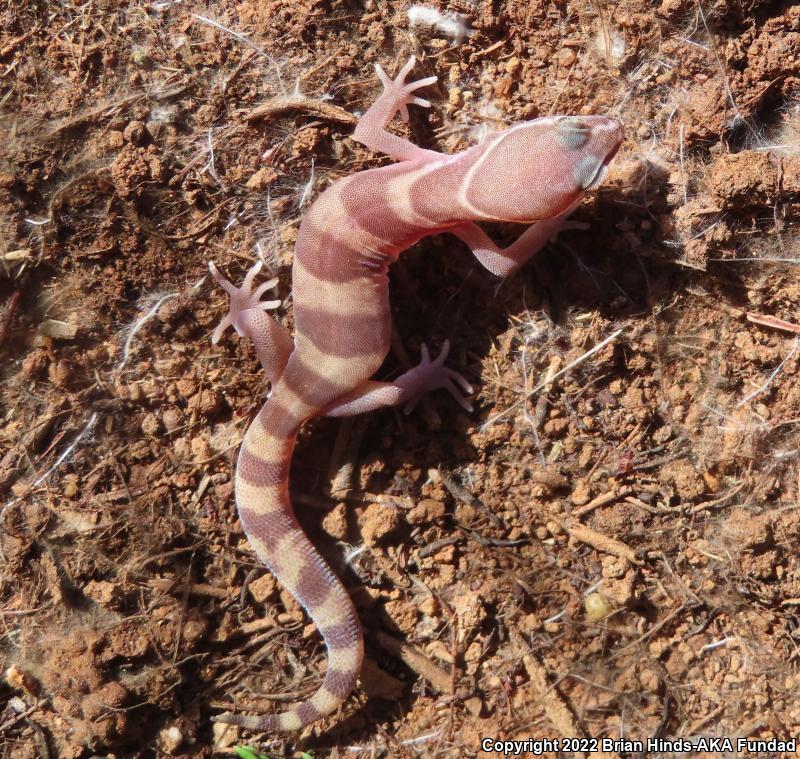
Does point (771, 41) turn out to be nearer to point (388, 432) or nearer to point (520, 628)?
point (388, 432)

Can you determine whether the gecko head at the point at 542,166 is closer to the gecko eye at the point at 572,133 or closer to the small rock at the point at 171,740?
the gecko eye at the point at 572,133

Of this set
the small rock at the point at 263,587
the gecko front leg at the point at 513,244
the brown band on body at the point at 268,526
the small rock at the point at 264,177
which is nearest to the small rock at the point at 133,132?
the small rock at the point at 264,177

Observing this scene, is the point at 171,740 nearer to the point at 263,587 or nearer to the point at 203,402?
the point at 263,587

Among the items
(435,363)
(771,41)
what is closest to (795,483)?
(435,363)

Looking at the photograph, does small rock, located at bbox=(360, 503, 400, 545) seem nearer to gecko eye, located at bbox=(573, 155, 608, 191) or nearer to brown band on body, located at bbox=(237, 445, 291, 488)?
brown band on body, located at bbox=(237, 445, 291, 488)

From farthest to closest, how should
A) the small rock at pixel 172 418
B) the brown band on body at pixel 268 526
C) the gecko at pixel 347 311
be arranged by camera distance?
the small rock at pixel 172 418 → the brown band on body at pixel 268 526 → the gecko at pixel 347 311

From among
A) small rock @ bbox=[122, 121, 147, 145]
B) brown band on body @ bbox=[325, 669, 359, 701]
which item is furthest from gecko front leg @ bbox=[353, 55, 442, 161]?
brown band on body @ bbox=[325, 669, 359, 701]

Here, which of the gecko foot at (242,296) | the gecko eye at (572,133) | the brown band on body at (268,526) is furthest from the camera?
the gecko foot at (242,296)
